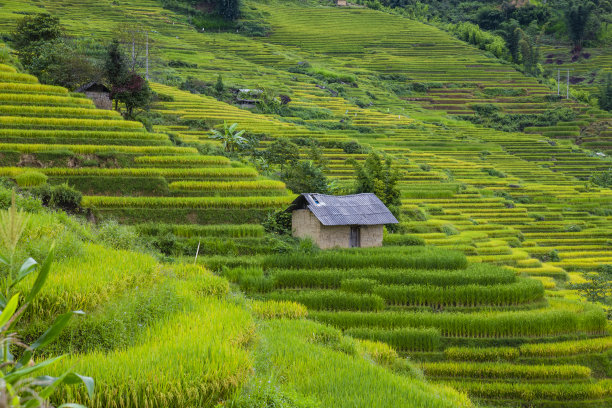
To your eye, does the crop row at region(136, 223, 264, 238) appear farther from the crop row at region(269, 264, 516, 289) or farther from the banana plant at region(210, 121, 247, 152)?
the banana plant at region(210, 121, 247, 152)

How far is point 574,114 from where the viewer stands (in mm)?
51875

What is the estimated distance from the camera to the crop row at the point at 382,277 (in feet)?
48.3

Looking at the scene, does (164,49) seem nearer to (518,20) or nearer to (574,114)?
(574,114)

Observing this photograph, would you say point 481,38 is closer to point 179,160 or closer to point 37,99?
point 179,160

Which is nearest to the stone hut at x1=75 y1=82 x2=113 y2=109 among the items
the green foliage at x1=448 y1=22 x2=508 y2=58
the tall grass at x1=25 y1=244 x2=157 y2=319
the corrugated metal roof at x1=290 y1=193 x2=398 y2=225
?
the corrugated metal roof at x1=290 y1=193 x2=398 y2=225

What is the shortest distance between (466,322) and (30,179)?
13.7 metres

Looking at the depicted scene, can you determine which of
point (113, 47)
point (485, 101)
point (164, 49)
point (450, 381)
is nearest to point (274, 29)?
point (164, 49)

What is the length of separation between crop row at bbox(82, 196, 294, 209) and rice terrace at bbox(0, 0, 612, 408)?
3.1 inches

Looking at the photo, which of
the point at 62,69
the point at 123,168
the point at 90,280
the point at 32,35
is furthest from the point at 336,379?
the point at 32,35

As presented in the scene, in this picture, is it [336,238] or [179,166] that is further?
[179,166]

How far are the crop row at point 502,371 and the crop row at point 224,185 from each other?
9.26 metres

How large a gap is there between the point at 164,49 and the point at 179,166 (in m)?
41.6

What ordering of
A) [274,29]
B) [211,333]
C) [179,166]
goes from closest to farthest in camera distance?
[211,333]
[179,166]
[274,29]

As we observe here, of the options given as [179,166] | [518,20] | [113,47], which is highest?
[518,20]
